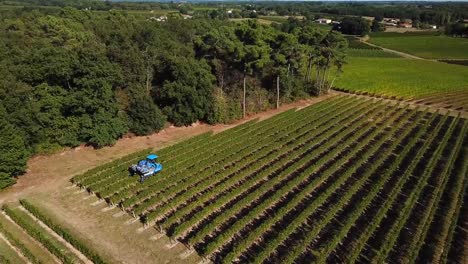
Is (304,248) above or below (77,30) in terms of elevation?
below

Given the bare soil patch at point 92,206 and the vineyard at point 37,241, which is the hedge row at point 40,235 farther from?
the bare soil patch at point 92,206

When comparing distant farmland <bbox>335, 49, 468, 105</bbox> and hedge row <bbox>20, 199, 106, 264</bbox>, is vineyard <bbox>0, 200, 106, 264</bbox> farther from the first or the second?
distant farmland <bbox>335, 49, 468, 105</bbox>

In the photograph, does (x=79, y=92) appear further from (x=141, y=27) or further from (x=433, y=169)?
(x=433, y=169)

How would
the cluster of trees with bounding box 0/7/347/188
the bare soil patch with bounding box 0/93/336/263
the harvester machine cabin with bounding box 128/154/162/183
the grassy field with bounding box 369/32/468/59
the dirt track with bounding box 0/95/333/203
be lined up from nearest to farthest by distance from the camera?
1. the bare soil patch with bounding box 0/93/336/263
2. the dirt track with bounding box 0/95/333/203
3. the harvester machine cabin with bounding box 128/154/162/183
4. the cluster of trees with bounding box 0/7/347/188
5. the grassy field with bounding box 369/32/468/59

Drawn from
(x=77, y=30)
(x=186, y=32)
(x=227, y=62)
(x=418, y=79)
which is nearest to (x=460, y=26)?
(x=418, y=79)

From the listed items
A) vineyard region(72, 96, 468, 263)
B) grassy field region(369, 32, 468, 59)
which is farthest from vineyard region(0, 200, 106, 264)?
grassy field region(369, 32, 468, 59)

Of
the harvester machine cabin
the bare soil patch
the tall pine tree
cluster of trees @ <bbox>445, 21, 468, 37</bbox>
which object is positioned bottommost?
the bare soil patch
